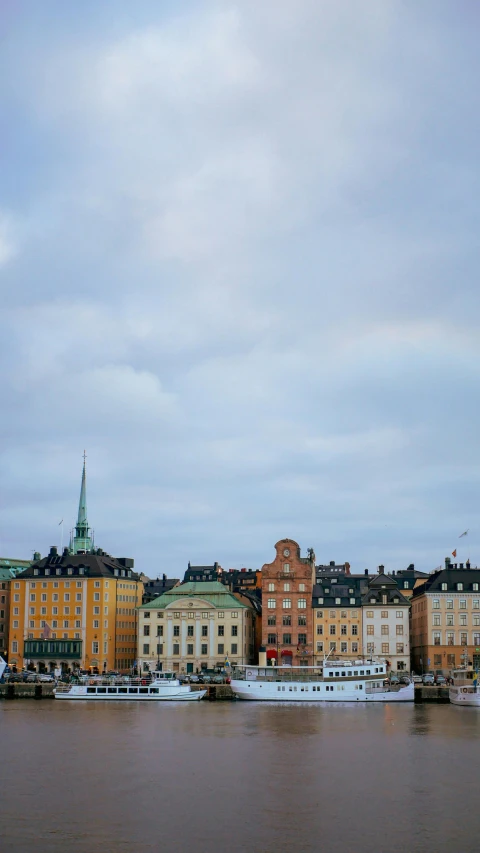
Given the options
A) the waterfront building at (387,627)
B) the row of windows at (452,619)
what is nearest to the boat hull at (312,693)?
the waterfront building at (387,627)

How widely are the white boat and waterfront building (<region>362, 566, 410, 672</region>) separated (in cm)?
2757

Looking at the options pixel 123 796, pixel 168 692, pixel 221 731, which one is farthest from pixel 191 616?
pixel 123 796

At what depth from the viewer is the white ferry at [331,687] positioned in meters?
120

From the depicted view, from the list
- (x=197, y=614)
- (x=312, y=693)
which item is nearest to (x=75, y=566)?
(x=197, y=614)

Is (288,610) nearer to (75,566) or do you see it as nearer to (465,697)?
(75,566)

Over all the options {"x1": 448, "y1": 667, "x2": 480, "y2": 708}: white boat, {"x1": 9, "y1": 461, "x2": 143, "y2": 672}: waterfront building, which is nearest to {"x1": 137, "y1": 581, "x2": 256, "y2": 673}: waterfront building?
{"x1": 9, "y1": 461, "x2": 143, "y2": 672}: waterfront building

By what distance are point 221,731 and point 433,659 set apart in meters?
71.9

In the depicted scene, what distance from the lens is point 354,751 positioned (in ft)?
229

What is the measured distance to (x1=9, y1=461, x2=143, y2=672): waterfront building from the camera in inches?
6220

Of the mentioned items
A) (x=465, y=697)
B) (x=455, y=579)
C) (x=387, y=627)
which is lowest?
(x=465, y=697)

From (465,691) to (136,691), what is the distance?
40274 mm

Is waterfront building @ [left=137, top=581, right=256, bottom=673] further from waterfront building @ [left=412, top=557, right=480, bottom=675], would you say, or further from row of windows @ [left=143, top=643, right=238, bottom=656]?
waterfront building @ [left=412, top=557, right=480, bottom=675]

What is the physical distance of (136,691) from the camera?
123 metres

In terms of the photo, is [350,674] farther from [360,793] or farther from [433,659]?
Result: [360,793]
